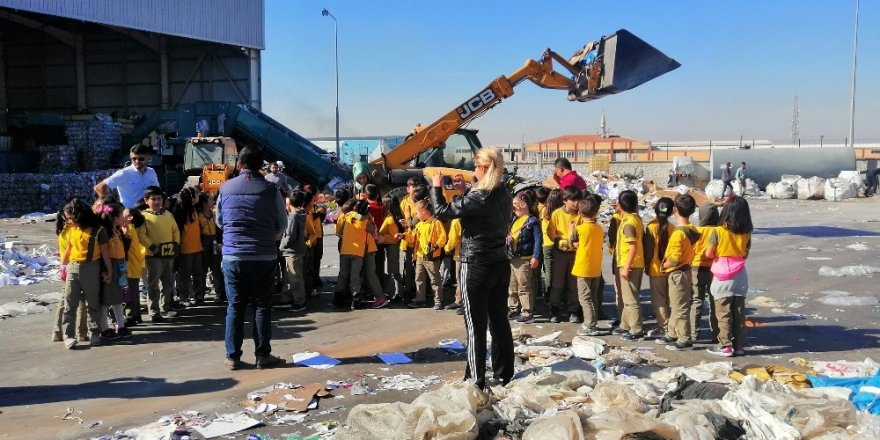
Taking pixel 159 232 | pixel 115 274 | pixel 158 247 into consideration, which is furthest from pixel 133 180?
pixel 115 274

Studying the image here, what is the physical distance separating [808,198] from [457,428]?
27.7 m

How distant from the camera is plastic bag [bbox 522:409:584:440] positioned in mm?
3861

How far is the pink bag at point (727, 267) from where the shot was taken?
629cm

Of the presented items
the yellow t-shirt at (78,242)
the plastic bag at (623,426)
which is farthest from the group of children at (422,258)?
the plastic bag at (623,426)

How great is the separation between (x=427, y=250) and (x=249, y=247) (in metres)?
2.93

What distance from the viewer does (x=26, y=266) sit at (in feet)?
35.5

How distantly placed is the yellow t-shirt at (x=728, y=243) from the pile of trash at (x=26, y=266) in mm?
9143

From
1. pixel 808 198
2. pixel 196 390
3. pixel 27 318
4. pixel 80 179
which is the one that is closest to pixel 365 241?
pixel 196 390

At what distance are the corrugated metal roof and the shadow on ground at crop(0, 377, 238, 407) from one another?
23.4 m

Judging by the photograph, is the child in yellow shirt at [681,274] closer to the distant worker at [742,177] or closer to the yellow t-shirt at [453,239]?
the yellow t-shirt at [453,239]

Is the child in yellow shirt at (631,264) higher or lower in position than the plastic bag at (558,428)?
higher

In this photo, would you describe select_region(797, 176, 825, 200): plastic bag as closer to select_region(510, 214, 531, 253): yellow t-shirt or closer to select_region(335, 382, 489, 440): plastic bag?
select_region(510, 214, 531, 253): yellow t-shirt

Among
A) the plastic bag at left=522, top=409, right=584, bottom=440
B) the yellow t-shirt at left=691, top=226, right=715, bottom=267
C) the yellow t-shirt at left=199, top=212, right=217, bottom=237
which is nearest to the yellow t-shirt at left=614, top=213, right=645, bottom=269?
the yellow t-shirt at left=691, top=226, right=715, bottom=267

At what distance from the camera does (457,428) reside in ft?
13.4
